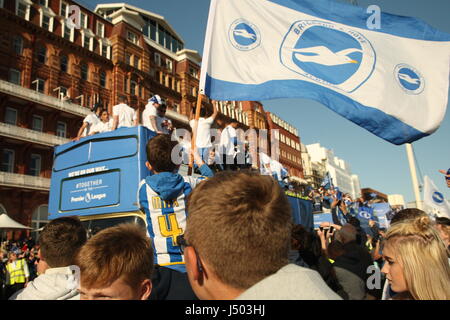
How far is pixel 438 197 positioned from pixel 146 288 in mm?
9983

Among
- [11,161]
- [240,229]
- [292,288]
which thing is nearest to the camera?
[292,288]

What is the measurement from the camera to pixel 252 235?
1086mm

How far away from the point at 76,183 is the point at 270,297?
20.6 feet

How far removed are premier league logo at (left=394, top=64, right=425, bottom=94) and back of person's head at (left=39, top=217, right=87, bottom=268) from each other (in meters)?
4.45

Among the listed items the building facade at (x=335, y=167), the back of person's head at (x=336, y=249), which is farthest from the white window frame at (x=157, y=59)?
the building facade at (x=335, y=167)

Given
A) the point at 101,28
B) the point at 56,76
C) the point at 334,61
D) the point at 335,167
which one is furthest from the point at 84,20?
the point at 335,167

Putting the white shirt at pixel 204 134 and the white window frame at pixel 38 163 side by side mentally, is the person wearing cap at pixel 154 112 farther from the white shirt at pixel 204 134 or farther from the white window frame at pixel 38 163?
the white window frame at pixel 38 163

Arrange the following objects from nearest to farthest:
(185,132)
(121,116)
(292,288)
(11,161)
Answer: (292,288) → (121,116) → (185,132) → (11,161)

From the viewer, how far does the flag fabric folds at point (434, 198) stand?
8812 mm

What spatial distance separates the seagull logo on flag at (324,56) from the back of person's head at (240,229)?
13.4 ft

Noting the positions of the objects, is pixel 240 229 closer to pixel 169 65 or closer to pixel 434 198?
pixel 434 198

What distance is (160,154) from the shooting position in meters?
3.05
